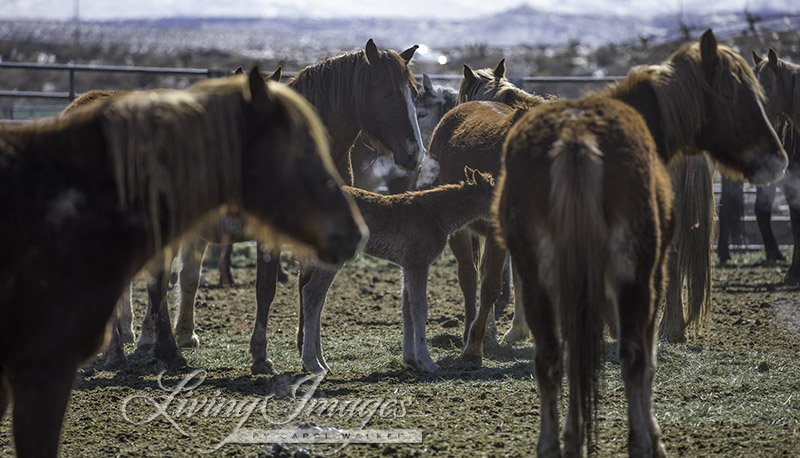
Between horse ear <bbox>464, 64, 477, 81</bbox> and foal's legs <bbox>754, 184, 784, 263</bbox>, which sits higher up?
horse ear <bbox>464, 64, 477, 81</bbox>

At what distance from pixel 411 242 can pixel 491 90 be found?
2.48 meters

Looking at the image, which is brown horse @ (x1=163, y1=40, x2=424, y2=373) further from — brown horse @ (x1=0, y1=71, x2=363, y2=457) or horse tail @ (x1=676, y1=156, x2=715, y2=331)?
brown horse @ (x1=0, y1=71, x2=363, y2=457)

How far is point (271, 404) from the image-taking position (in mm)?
5051

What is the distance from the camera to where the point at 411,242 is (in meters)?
5.97

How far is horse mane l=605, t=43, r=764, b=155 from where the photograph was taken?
416cm

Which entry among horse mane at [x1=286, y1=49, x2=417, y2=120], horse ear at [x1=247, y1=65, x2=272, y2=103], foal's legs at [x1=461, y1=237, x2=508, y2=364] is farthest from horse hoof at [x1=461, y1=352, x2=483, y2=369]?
horse ear at [x1=247, y1=65, x2=272, y2=103]

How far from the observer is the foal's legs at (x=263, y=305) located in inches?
232

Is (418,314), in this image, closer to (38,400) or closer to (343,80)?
(343,80)

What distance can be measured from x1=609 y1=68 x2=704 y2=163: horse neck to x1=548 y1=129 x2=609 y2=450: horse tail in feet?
3.50

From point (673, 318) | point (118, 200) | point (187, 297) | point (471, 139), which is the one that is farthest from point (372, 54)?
point (118, 200)

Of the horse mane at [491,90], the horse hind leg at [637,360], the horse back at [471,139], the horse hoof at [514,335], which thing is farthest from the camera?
the horse mane at [491,90]

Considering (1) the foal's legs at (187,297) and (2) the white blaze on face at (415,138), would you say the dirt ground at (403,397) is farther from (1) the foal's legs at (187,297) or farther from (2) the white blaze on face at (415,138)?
(2) the white blaze on face at (415,138)

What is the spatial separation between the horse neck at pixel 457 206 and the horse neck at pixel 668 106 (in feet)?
6.50

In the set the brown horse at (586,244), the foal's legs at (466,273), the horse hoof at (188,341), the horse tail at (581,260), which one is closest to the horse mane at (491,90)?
the foal's legs at (466,273)
